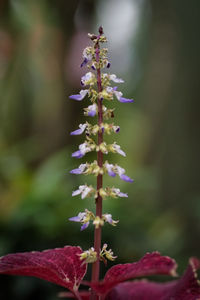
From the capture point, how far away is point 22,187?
3.08 meters

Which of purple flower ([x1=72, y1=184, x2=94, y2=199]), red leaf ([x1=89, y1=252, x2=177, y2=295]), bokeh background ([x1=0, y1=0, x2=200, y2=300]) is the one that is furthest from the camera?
bokeh background ([x1=0, y1=0, x2=200, y2=300])

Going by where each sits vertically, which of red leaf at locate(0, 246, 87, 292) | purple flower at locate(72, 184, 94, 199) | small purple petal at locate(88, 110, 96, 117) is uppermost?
small purple petal at locate(88, 110, 96, 117)

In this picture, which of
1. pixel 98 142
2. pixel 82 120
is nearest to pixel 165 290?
pixel 98 142

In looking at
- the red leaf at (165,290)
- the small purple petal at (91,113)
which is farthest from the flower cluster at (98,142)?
the red leaf at (165,290)

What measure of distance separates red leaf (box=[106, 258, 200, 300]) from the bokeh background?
1.58 m

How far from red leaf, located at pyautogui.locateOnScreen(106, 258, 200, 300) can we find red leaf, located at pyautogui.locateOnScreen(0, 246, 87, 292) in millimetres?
109

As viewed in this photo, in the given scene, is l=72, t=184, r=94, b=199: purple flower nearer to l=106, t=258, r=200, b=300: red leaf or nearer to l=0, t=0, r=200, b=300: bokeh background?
l=106, t=258, r=200, b=300: red leaf

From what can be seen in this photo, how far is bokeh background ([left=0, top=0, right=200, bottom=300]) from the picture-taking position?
287 centimetres

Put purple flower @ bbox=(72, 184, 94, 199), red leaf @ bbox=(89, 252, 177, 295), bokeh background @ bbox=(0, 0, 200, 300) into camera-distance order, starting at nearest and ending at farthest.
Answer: red leaf @ bbox=(89, 252, 177, 295) → purple flower @ bbox=(72, 184, 94, 199) → bokeh background @ bbox=(0, 0, 200, 300)

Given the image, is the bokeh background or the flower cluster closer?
the flower cluster

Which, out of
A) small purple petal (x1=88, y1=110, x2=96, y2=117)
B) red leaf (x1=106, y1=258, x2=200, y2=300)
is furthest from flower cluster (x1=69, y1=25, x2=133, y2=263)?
red leaf (x1=106, y1=258, x2=200, y2=300)

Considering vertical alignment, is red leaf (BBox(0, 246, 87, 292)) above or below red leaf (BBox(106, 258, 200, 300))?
above

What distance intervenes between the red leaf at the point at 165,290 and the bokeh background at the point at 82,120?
5.19 feet

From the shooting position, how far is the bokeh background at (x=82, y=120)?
2.87 metres
